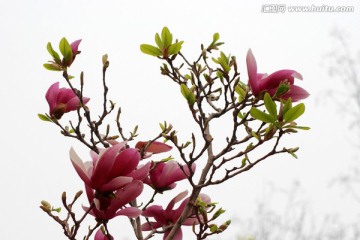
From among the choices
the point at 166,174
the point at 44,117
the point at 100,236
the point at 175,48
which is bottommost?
the point at 100,236

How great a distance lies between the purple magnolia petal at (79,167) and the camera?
60cm

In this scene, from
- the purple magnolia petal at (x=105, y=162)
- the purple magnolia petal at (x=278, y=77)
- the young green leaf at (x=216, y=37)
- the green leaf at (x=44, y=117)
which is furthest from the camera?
the young green leaf at (x=216, y=37)

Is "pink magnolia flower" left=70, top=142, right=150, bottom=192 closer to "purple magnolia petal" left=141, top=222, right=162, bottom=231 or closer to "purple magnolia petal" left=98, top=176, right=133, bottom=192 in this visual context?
"purple magnolia petal" left=98, top=176, right=133, bottom=192

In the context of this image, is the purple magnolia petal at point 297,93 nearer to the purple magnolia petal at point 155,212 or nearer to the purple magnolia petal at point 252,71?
the purple magnolia petal at point 252,71

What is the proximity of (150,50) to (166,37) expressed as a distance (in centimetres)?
4

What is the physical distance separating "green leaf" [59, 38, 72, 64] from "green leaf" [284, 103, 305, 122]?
1.29ft

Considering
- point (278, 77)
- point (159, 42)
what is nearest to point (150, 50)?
point (159, 42)

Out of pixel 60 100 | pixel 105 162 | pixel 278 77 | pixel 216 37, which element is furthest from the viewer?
pixel 216 37

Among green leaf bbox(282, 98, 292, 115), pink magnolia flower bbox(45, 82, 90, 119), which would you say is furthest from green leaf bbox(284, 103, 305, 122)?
pink magnolia flower bbox(45, 82, 90, 119)

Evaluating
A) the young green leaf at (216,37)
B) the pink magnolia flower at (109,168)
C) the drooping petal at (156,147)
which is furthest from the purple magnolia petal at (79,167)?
the young green leaf at (216,37)

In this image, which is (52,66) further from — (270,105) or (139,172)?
(270,105)

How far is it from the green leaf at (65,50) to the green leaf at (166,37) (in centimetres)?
19

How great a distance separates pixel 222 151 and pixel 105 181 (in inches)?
9.5

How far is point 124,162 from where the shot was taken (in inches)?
24.1
